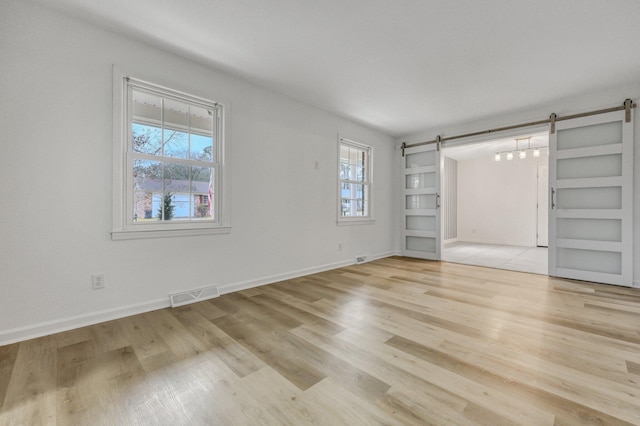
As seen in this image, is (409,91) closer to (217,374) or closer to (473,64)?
(473,64)

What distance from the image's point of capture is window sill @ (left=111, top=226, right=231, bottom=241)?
244cm

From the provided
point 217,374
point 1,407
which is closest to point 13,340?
point 1,407

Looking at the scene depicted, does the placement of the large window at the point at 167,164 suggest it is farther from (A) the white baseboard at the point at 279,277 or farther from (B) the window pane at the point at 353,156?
(B) the window pane at the point at 353,156

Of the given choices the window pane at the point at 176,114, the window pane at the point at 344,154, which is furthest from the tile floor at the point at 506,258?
the window pane at the point at 176,114

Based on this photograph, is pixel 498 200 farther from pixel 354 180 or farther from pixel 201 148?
pixel 201 148

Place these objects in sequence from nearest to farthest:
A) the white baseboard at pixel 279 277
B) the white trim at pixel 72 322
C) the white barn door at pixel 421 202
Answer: the white trim at pixel 72 322, the white baseboard at pixel 279 277, the white barn door at pixel 421 202

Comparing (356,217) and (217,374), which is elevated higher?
(356,217)

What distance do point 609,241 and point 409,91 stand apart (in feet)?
10.9

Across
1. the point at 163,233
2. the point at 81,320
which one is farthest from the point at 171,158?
the point at 81,320

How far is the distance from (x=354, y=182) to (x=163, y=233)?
3281mm

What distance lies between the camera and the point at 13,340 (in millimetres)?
1980

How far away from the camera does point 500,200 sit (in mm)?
7754

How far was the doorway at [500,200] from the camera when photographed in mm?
6547

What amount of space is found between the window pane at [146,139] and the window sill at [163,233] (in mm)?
779
